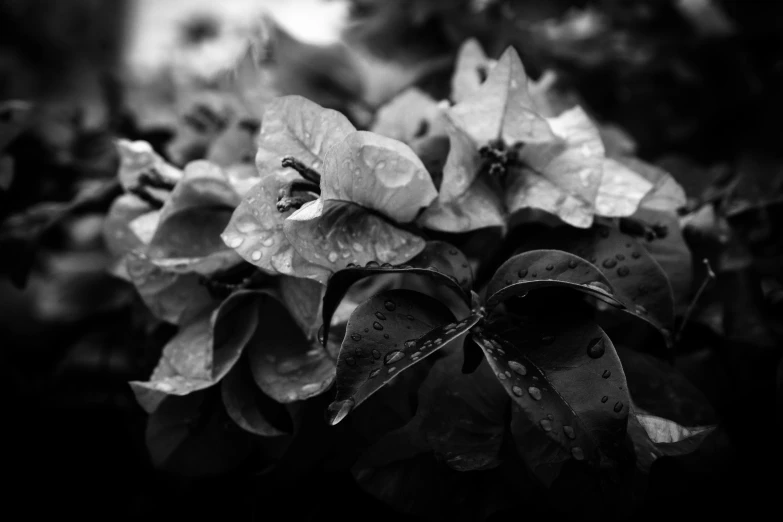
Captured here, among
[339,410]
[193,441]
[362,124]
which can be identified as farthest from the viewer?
[362,124]

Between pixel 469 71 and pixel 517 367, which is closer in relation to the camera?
pixel 517 367

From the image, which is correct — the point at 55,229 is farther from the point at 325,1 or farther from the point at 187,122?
the point at 325,1

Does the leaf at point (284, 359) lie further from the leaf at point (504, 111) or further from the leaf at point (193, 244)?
the leaf at point (504, 111)

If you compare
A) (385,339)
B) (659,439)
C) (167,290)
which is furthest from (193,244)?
(659,439)

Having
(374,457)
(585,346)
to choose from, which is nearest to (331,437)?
(374,457)

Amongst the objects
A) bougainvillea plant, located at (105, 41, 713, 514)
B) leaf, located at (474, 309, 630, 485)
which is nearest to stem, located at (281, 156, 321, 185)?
bougainvillea plant, located at (105, 41, 713, 514)

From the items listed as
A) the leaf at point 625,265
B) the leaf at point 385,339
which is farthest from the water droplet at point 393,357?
the leaf at point 625,265

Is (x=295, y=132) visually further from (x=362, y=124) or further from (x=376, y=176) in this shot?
(x=362, y=124)
